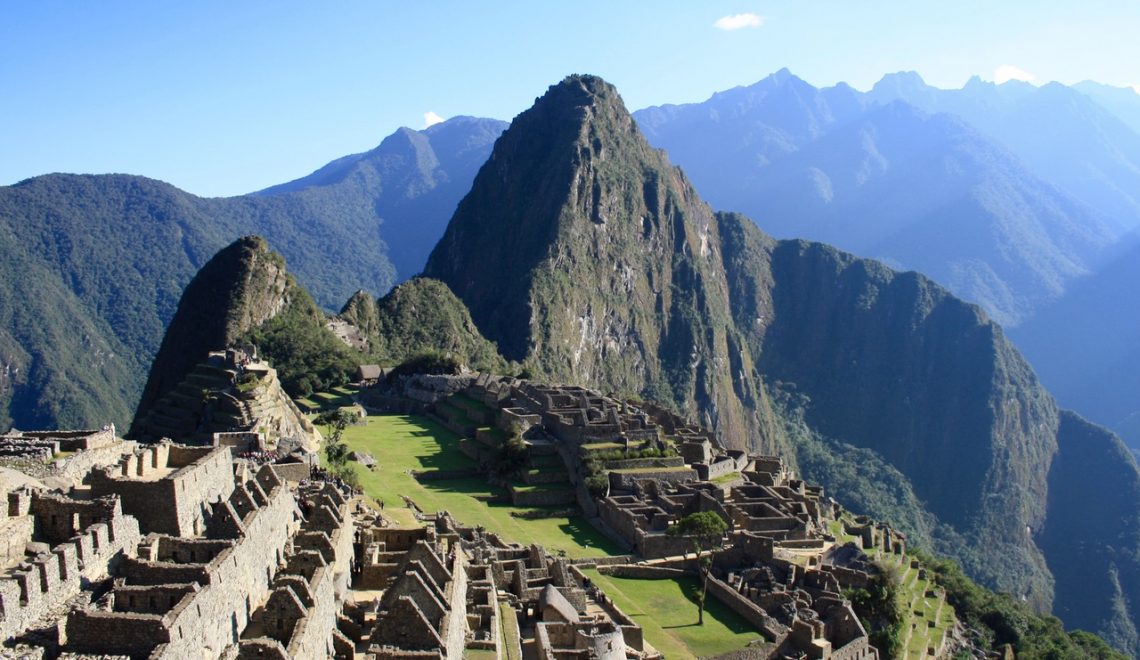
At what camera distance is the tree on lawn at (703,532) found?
1572 inches

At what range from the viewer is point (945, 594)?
56.3 meters

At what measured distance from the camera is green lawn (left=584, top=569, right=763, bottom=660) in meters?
32.2

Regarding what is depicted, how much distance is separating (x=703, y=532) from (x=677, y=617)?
6063 millimetres

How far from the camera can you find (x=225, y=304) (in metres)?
94.9

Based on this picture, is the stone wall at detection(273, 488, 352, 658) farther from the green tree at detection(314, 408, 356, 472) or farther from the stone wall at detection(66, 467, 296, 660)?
the green tree at detection(314, 408, 356, 472)

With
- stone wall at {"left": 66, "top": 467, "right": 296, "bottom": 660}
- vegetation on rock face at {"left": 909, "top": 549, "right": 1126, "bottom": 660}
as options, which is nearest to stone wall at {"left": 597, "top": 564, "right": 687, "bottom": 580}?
stone wall at {"left": 66, "top": 467, "right": 296, "bottom": 660}

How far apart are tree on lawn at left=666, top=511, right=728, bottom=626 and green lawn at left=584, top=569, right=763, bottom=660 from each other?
0.82 m

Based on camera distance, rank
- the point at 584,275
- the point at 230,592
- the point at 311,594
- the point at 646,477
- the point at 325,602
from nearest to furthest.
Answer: the point at 230,592 < the point at 311,594 < the point at 325,602 < the point at 646,477 < the point at 584,275

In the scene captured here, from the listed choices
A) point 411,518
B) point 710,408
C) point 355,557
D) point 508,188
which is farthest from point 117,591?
point 508,188

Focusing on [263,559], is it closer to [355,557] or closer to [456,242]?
[355,557]

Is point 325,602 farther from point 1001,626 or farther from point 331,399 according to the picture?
point 331,399

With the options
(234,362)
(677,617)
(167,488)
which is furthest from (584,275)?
(167,488)

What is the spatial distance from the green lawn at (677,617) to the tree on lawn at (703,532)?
2.68 feet

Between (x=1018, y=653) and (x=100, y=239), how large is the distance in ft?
A: 398
